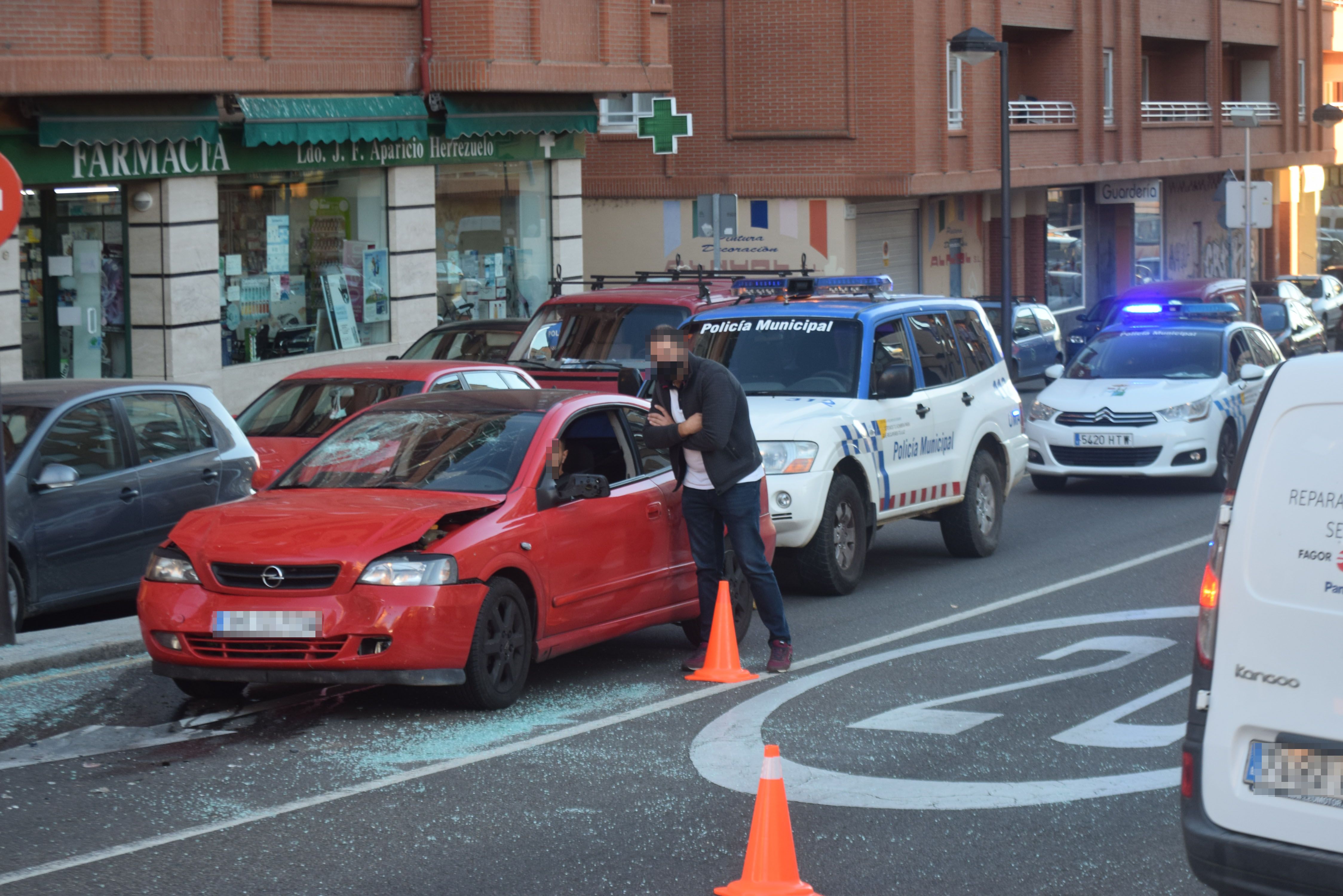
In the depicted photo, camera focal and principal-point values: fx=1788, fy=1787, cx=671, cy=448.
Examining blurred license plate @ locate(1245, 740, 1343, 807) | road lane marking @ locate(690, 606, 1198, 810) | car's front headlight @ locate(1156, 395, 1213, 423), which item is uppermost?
car's front headlight @ locate(1156, 395, 1213, 423)

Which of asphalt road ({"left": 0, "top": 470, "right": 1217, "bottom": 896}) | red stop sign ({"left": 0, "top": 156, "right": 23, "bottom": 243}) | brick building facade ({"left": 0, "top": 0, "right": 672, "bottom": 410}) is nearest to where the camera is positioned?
asphalt road ({"left": 0, "top": 470, "right": 1217, "bottom": 896})

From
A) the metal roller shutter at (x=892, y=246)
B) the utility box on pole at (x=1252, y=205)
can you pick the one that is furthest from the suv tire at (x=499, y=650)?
the metal roller shutter at (x=892, y=246)

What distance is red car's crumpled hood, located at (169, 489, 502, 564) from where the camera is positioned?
7.69 m

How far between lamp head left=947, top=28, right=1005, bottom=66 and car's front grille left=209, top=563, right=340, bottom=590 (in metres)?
17.3

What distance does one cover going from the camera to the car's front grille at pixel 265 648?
7.59 m

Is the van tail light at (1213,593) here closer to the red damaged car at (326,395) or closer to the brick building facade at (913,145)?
the red damaged car at (326,395)

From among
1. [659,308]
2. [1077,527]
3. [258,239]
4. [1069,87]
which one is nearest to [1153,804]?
[1077,527]

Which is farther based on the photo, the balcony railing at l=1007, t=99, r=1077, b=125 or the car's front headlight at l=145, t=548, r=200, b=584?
the balcony railing at l=1007, t=99, r=1077, b=125

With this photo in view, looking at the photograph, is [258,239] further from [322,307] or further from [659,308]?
[659,308]

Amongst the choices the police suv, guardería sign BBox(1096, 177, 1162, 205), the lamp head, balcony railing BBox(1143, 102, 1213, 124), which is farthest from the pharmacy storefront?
balcony railing BBox(1143, 102, 1213, 124)

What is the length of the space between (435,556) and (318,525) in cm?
59

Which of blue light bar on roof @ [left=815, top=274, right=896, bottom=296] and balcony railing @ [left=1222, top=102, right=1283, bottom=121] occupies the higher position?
balcony railing @ [left=1222, top=102, right=1283, bottom=121]

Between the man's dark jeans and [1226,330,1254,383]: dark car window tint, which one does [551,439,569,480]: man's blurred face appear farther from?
[1226,330,1254,383]: dark car window tint

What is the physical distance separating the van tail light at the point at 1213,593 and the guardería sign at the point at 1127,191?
120ft
